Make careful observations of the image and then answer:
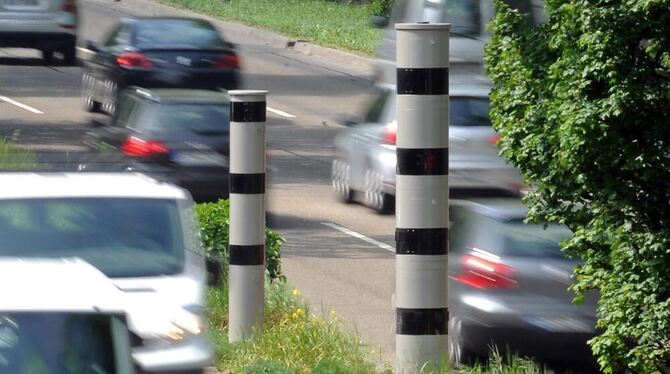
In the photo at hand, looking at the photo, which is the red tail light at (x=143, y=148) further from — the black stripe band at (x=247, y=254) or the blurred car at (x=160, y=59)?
the blurred car at (x=160, y=59)

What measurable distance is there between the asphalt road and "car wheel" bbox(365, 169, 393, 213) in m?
0.16

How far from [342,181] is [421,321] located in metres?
11.1

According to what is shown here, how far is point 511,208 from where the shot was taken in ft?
34.0

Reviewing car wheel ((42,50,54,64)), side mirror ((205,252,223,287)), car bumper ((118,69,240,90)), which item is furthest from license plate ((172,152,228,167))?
car wheel ((42,50,54,64))

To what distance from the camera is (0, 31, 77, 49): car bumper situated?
29984 millimetres

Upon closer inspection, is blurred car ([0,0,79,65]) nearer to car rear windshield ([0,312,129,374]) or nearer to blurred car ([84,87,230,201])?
blurred car ([84,87,230,201])

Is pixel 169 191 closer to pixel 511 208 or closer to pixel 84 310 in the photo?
pixel 511 208

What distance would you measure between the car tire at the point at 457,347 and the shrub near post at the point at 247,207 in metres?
1.22

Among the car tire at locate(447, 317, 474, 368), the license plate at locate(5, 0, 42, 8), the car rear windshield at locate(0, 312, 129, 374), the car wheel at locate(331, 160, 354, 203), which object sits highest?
the car rear windshield at locate(0, 312, 129, 374)

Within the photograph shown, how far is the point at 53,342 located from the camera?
4965mm

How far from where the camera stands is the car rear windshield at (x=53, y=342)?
4945 millimetres

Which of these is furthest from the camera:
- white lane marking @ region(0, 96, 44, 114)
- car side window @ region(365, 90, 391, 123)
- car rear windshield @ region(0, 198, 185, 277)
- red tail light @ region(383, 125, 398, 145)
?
white lane marking @ region(0, 96, 44, 114)

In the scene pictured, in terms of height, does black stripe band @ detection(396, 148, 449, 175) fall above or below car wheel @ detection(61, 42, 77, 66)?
above

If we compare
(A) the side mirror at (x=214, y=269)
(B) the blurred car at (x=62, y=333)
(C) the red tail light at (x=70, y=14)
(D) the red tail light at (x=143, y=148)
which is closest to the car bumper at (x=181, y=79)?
(C) the red tail light at (x=70, y=14)
